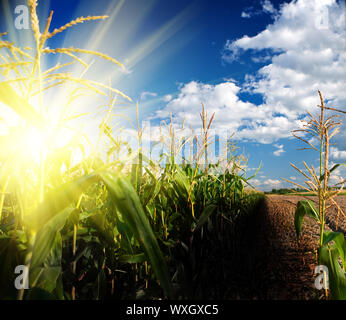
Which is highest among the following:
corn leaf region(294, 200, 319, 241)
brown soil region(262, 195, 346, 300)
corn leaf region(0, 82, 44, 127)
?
corn leaf region(0, 82, 44, 127)

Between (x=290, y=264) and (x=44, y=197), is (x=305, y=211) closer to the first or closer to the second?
(x=290, y=264)

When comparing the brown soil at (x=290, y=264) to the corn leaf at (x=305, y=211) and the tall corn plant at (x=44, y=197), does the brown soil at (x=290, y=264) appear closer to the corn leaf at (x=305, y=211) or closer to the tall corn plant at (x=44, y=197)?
the corn leaf at (x=305, y=211)

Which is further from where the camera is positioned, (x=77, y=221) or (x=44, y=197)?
(x=77, y=221)

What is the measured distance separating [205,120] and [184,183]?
0.60 m

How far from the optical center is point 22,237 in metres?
0.84

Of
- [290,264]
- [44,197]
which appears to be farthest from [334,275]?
[44,197]

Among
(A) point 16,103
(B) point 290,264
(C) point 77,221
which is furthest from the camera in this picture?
(B) point 290,264

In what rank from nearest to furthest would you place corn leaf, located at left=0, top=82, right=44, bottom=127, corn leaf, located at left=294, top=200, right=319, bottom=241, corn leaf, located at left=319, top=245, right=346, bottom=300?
corn leaf, located at left=0, top=82, right=44, bottom=127
corn leaf, located at left=319, top=245, right=346, bottom=300
corn leaf, located at left=294, top=200, right=319, bottom=241

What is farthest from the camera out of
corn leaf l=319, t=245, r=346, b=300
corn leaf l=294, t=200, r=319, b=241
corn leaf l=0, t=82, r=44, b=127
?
corn leaf l=294, t=200, r=319, b=241

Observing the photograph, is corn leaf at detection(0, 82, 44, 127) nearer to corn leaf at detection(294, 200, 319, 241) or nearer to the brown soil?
the brown soil

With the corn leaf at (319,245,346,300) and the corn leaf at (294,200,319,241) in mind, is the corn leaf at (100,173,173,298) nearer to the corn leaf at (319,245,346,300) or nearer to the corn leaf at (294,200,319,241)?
the corn leaf at (319,245,346,300)

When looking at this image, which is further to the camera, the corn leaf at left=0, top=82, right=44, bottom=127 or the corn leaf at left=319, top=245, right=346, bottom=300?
the corn leaf at left=319, top=245, right=346, bottom=300

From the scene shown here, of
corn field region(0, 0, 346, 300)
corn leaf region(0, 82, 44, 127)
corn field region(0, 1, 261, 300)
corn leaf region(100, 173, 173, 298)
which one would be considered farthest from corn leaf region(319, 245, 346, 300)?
corn leaf region(0, 82, 44, 127)

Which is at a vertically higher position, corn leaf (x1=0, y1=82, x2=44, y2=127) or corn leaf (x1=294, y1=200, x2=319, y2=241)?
corn leaf (x1=0, y1=82, x2=44, y2=127)
